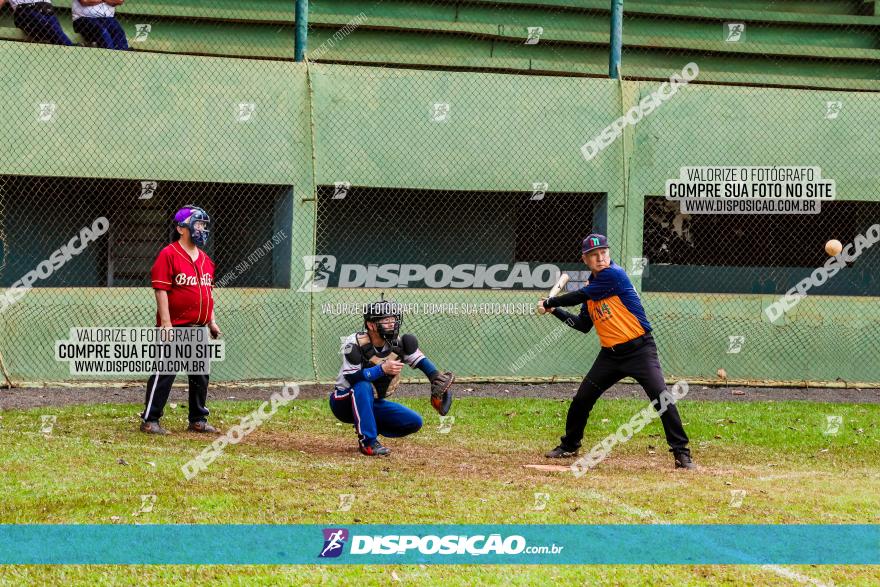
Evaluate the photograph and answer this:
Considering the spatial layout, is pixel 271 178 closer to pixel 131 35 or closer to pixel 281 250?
pixel 281 250

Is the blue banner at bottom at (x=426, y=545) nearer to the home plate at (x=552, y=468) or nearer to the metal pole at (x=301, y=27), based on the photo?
the home plate at (x=552, y=468)

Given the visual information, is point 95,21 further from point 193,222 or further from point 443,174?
point 193,222

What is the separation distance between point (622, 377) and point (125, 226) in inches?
387

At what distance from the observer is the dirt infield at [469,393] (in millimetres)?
12711

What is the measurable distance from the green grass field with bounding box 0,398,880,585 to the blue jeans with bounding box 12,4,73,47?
5048 mm

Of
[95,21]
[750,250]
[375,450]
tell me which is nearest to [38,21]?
[95,21]

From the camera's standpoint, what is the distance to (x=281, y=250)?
1491cm

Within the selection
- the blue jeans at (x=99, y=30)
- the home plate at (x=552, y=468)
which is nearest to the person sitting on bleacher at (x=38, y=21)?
the blue jeans at (x=99, y=30)

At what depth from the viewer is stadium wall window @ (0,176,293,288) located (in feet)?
51.2

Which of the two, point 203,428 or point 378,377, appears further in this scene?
point 203,428

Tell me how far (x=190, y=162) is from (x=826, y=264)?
10654mm

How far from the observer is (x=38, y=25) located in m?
13.8

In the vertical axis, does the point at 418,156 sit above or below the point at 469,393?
above

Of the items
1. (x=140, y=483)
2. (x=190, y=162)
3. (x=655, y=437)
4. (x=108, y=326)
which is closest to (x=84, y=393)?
(x=108, y=326)
